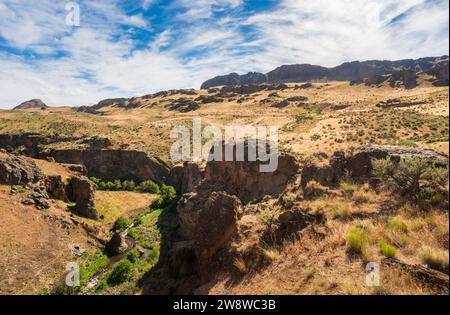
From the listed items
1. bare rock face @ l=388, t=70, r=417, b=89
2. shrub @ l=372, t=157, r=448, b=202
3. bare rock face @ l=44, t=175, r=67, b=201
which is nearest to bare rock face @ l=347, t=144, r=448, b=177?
shrub @ l=372, t=157, r=448, b=202

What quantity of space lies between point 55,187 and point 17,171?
5062 millimetres

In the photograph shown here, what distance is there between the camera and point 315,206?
13.3 metres

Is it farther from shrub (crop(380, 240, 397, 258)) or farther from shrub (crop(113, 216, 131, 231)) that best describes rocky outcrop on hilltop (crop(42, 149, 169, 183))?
shrub (crop(380, 240, 397, 258))

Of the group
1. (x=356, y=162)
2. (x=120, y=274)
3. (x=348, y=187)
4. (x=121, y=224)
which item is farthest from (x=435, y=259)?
(x=121, y=224)

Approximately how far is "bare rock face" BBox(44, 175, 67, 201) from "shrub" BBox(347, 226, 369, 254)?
129ft

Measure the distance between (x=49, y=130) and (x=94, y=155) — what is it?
79.0 ft

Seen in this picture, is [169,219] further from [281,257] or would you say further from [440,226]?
[440,226]

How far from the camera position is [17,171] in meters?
36.8

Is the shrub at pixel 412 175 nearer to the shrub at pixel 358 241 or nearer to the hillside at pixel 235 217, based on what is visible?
the hillside at pixel 235 217

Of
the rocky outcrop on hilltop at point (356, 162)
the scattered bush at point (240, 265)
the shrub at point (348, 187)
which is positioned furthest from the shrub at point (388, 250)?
the rocky outcrop on hilltop at point (356, 162)

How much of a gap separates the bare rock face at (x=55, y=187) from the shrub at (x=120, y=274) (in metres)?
18.4

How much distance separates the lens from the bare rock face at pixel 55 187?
40.0 m
